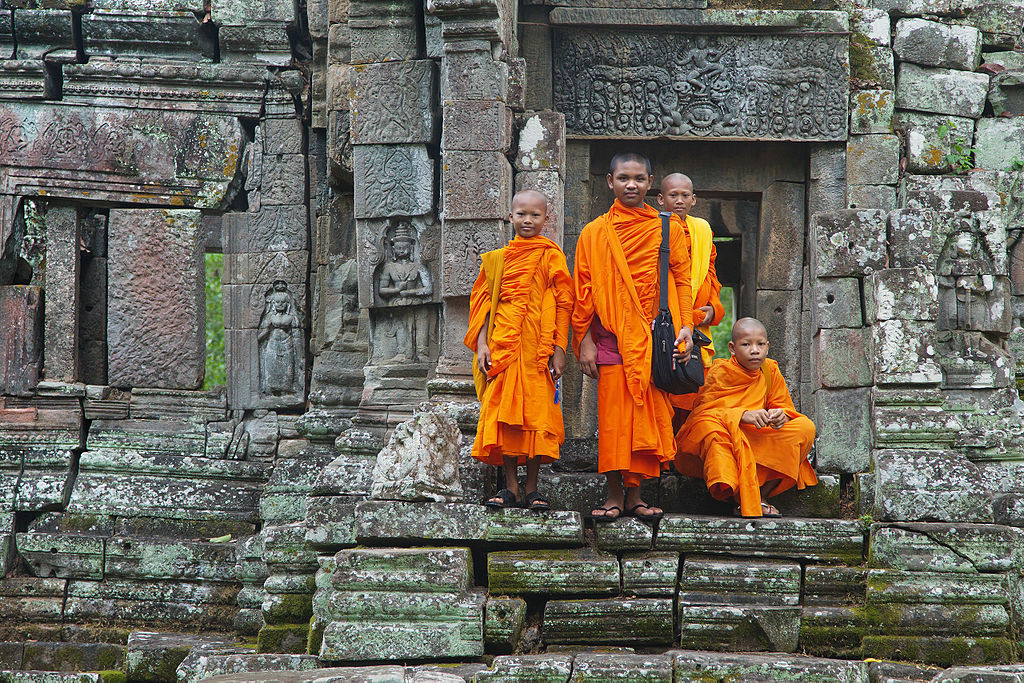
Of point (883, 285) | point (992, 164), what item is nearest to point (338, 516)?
point (883, 285)

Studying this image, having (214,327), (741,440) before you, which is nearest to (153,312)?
(741,440)

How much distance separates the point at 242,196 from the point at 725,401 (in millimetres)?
4139

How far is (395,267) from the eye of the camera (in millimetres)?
7293

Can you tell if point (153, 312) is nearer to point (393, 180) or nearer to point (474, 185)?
point (393, 180)

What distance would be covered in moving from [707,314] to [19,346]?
4.85 meters

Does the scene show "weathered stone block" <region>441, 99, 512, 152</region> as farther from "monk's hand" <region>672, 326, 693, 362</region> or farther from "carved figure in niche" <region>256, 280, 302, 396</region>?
"carved figure in niche" <region>256, 280, 302, 396</region>

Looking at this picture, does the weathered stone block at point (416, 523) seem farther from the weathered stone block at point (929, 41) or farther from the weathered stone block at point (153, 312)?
the weathered stone block at point (929, 41)

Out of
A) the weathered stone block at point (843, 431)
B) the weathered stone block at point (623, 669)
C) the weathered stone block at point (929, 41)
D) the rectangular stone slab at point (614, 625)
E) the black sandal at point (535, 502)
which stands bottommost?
the weathered stone block at point (623, 669)

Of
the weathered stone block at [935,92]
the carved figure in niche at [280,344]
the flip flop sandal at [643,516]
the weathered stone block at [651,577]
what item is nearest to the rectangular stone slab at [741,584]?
the weathered stone block at [651,577]

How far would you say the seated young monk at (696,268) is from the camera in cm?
616

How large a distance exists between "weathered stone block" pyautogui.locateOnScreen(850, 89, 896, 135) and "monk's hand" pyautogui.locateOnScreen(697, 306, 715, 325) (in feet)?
7.83

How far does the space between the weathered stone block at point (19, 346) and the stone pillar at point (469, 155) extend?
316cm

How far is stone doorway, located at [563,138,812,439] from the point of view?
312 inches

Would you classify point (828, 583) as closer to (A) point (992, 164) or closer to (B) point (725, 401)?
(B) point (725, 401)
